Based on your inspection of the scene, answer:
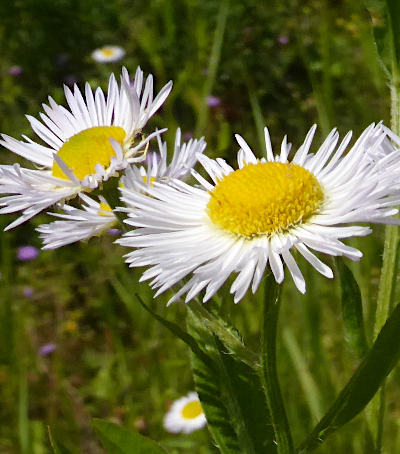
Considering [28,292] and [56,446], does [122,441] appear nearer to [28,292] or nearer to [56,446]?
[56,446]

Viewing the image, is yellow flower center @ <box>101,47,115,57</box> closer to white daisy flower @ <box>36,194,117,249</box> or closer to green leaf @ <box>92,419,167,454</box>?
white daisy flower @ <box>36,194,117,249</box>

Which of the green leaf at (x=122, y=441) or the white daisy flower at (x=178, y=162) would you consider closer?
the green leaf at (x=122, y=441)

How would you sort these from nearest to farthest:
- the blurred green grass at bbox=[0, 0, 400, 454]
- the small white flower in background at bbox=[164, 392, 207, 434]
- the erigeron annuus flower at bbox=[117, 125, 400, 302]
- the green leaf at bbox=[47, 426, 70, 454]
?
the erigeron annuus flower at bbox=[117, 125, 400, 302] < the green leaf at bbox=[47, 426, 70, 454] < the blurred green grass at bbox=[0, 0, 400, 454] < the small white flower in background at bbox=[164, 392, 207, 434]

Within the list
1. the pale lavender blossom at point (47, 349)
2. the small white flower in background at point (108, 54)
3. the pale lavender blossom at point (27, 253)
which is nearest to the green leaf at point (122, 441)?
the pale lavender blossom at point (47, 349)

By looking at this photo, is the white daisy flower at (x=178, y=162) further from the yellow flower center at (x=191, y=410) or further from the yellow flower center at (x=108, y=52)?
the yellow flower center at (x=108, y=52)

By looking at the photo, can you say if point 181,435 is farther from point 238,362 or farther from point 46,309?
point 238,362

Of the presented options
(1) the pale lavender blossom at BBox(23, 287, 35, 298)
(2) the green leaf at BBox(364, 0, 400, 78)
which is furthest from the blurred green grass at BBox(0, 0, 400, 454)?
(2) the green leaf at BBox(364, 0, 400, 78)
